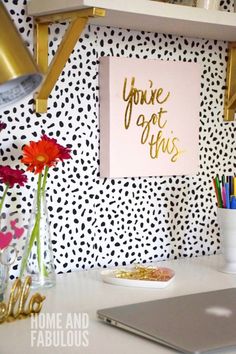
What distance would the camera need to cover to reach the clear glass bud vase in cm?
137

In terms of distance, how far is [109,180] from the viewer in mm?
1587

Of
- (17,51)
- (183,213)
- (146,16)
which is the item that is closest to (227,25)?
(146,16)

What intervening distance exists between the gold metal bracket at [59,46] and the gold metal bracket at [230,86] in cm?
57

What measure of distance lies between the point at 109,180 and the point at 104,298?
376mm

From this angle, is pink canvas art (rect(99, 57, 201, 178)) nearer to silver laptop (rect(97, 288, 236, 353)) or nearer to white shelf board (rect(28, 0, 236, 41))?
white shelf board (rect(28, 0, 236, 41))

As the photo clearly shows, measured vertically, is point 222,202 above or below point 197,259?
above

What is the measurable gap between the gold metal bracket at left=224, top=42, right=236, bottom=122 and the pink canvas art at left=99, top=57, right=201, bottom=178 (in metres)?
0.12

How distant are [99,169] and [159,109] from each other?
223 mm

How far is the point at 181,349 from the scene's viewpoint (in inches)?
38.5

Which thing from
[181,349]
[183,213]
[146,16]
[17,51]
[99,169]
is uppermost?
[146,16]

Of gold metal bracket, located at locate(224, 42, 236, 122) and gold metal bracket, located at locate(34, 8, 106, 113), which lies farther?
gold metal bracket, located at locate(224, 42, 236, 122)

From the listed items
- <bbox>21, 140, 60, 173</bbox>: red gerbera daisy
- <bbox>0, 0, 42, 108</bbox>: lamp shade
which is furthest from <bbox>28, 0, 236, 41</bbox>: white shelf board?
<bbox>0, 0, 42, 108</bbox>: lamp shade

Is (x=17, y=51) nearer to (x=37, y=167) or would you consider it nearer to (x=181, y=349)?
(x=181, y=349)

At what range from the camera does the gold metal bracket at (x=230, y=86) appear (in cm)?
178
